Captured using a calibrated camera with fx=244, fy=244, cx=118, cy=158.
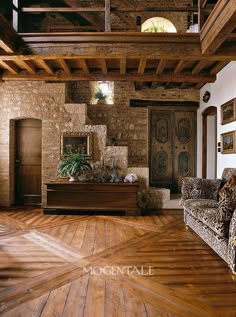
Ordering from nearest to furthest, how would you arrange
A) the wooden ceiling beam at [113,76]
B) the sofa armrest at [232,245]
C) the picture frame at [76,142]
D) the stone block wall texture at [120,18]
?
the sofa armrest at [232,245], the wooden ceiling beam at [113,76], the picture frame at [76,142], the stone block wall texture at [120,18]

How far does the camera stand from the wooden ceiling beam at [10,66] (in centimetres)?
447

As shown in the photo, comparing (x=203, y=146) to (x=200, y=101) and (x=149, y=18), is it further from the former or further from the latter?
(x=149, y=18)

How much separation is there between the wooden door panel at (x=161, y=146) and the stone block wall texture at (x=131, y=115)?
257 mm

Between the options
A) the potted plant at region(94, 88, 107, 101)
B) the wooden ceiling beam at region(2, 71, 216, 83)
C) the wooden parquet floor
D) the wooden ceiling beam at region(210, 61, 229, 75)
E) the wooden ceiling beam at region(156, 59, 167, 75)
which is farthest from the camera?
the potted plant at region(94, 88, 107, 101)

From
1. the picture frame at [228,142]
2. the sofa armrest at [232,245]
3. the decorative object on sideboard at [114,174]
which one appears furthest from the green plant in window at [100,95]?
the sofa armrest at [232,245]

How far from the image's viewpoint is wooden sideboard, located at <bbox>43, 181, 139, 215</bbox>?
16.1 ft

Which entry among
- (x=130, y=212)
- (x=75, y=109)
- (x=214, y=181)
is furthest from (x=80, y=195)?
(x=214, y=181)

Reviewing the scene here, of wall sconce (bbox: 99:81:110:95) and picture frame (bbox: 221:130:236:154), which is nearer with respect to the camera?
picture frame (bbox: 221:130:236:154)

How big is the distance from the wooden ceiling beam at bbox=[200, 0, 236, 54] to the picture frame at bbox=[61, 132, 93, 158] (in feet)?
9.94

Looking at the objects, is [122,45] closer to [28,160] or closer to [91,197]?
[91,197]

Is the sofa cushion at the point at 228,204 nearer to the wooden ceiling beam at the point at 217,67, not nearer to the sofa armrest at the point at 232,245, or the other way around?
the sofa armrest at the point at 232,245

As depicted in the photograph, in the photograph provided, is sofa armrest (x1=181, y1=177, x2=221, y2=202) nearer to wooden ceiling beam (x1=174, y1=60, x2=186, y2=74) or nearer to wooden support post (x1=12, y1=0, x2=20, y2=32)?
wooden ceiling beam (x1=174, y1=60, x2=186, y2=74)

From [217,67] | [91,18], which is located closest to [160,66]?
[217,67]

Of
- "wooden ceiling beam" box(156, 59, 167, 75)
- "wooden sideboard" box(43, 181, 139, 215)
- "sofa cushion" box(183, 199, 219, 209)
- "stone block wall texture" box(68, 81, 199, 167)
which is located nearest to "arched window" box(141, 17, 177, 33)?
"stone block wall texture" box(68, 81, 199, 167)
